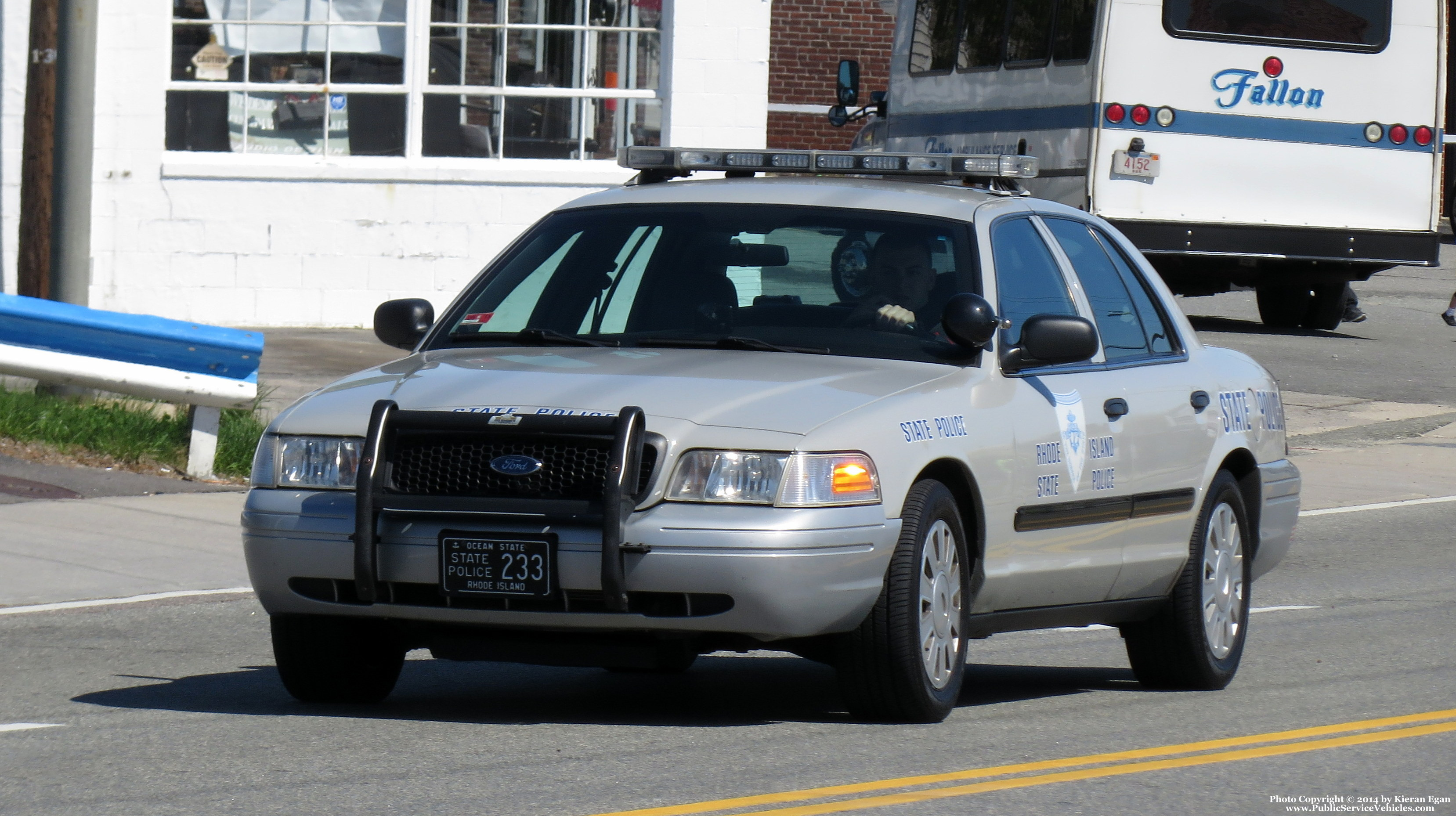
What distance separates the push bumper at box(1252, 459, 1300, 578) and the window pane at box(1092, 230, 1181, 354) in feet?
2.17

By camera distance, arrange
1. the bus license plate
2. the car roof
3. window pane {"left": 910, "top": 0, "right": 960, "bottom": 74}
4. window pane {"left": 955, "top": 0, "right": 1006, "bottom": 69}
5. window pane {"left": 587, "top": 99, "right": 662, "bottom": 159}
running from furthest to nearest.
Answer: window pane {"left": 910, "top": 0, "right": 960, "bottom": 74} → window pane {"left": 955, "top": 0, "right": 1006, "bottom": 69} → the bus license plate → window pane {"left": 587, "top": 99, "right": 662, "bottom": 159} → the car roof

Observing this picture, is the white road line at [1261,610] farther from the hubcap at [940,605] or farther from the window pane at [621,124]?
the window pane at [621,124]

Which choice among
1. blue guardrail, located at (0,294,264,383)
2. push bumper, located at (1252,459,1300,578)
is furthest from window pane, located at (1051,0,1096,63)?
push bumper, located at (1252,459,1300,578)

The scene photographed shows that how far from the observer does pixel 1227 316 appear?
25.4m

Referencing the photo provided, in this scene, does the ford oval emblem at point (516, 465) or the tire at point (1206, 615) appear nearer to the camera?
the ford oval emblem at point (516, 465)

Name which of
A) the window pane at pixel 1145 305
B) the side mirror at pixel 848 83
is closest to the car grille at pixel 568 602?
the window pane at pixel 1145 305

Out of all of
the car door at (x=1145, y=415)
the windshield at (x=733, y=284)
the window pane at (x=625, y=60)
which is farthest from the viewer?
the window pane at (x=625, y=60)

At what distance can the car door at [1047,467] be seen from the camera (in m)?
Answer: 7.04

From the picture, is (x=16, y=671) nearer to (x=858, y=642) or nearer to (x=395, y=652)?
(x=395, y=652)

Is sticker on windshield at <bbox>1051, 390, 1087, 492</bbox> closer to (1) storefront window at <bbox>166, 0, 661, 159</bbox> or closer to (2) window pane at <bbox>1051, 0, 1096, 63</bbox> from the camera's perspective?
(1) storefront window at <bbox>166, 0, 661, 159</bbox>

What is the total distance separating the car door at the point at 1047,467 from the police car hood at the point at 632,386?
401mm

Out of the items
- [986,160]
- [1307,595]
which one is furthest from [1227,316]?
[986,160]

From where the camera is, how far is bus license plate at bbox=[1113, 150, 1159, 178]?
2019 centimetres

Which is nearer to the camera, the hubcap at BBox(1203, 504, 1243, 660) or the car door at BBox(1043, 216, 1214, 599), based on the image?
the car door at BBox(1043, 216, 1214, 599)
